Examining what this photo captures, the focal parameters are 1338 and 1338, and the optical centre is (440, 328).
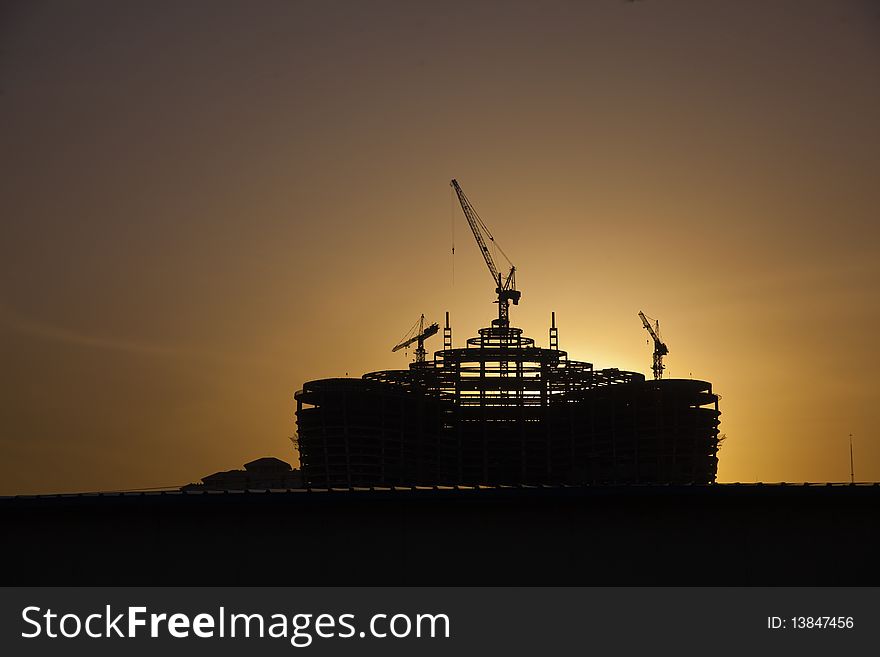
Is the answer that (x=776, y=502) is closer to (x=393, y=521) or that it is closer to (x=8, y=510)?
(x=393, y=521)

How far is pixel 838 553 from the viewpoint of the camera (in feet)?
264

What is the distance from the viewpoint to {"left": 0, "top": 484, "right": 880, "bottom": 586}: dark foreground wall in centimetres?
7812

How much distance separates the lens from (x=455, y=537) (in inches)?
3145

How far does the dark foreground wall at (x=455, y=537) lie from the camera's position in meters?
78.1
